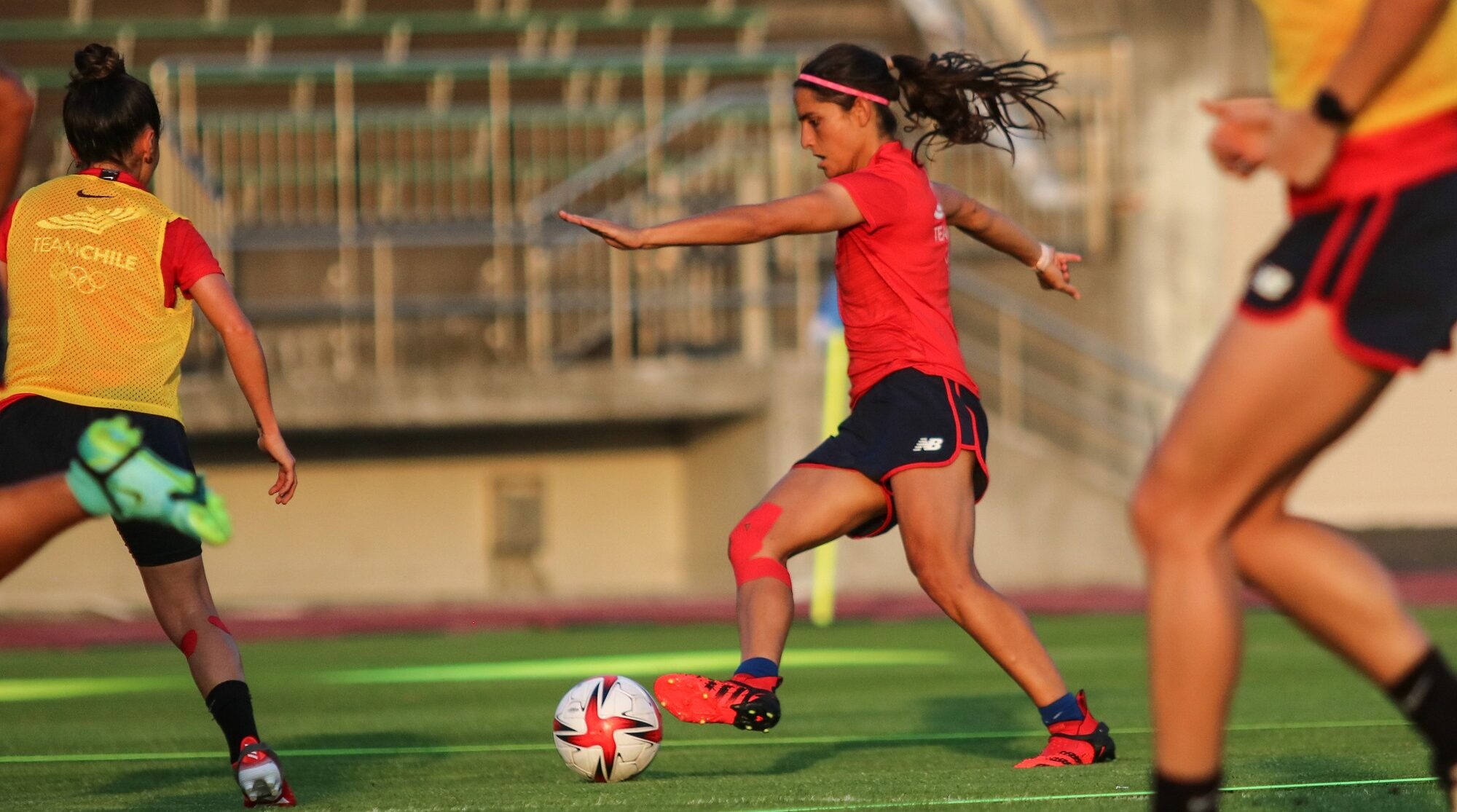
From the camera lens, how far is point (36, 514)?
475 cm

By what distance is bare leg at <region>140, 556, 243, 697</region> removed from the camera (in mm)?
5762

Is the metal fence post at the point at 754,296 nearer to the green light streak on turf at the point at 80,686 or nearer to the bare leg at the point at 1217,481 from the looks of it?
the green light streak on turf at the point at 80,686

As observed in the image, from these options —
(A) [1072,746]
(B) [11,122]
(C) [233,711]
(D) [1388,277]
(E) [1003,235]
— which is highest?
(B) [11,122]

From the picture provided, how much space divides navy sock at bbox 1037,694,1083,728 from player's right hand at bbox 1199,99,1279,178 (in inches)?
113

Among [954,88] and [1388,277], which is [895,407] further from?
[1388,277]

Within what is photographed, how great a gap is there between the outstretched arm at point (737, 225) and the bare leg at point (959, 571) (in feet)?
2.83

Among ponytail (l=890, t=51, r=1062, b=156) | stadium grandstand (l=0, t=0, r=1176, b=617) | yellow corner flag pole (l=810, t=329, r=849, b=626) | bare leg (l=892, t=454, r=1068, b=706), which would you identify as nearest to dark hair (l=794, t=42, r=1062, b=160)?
ponytail (l=890, t=51, r=1062, b=156)

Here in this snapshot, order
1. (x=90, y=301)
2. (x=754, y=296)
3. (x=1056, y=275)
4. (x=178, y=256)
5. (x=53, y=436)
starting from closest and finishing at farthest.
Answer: (x=53, y=436)
(x=90, y=301)
(x=178, y=256)
(x=1056, y=275)
(x=754, y=296)

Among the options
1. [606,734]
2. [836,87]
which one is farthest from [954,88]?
[606,734]

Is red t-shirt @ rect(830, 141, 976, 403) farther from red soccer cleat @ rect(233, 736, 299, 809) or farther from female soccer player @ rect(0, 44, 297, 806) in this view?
red soccer cleat @ rect(233, 736, 299, 809)

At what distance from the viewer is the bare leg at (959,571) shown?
615cm

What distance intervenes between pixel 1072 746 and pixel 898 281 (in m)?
1.56

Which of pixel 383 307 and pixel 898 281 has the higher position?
pixel 898 281

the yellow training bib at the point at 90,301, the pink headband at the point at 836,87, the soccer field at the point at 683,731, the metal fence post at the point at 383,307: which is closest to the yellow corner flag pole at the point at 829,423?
the soccer field at the point at 683,731
